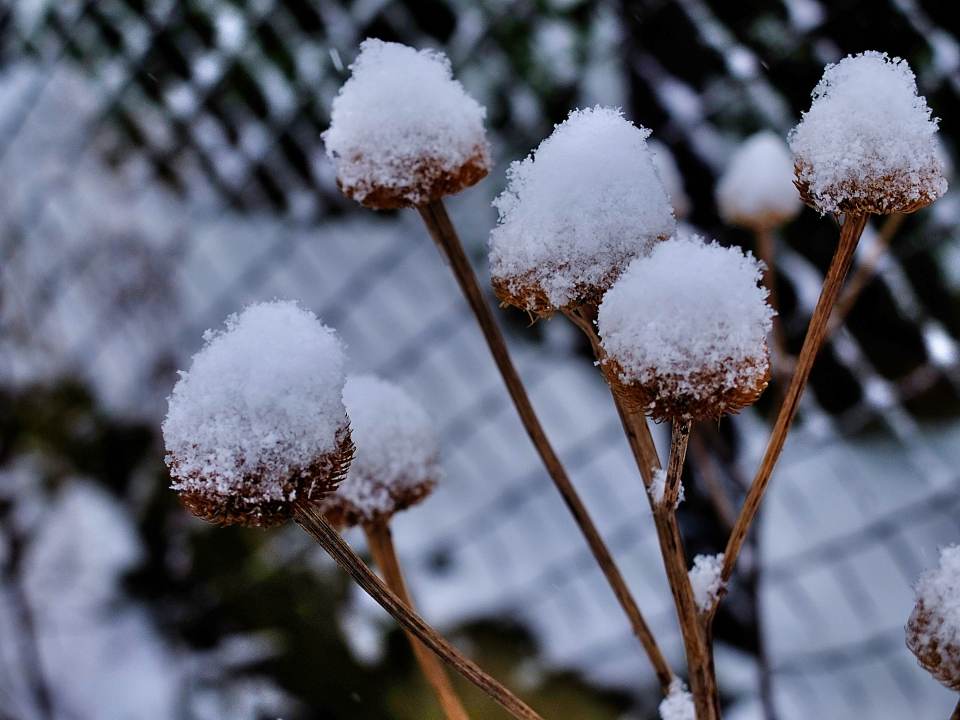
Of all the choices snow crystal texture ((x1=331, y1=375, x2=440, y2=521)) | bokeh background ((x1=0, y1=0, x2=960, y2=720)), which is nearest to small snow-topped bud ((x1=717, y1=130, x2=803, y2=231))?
bokeh background ((x1=0, y1=0, x2=960, y2=720))

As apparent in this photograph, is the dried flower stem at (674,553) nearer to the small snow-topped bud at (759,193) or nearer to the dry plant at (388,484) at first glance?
the dry plant at (388,484)

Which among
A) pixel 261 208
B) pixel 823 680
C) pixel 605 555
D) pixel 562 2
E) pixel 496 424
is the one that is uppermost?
pixel 261 208

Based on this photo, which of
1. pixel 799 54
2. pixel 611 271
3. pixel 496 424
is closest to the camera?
pixel 611 271

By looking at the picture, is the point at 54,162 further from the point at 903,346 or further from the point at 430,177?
the point at 430,177

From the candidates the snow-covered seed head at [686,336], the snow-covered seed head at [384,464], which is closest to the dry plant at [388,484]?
the snow-covered seed head at [384,464]

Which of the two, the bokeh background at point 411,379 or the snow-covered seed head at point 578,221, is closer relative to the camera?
the snow-covered seed head at point 578,221

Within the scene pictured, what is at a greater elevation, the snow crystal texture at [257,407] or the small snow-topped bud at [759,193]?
the small snow-topped bud at [759,193]

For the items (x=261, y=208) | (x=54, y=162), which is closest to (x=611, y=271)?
(x=261, y=208)
